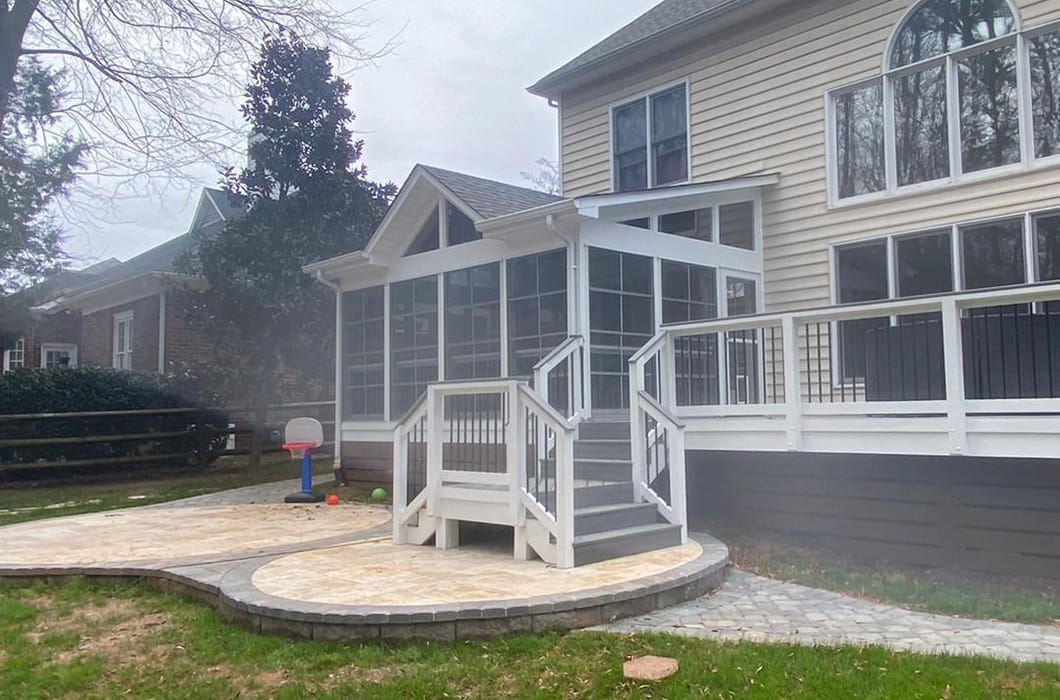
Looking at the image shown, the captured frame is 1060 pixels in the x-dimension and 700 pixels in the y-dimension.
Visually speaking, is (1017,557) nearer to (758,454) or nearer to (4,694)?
(758,454)

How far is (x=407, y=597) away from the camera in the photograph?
482cm

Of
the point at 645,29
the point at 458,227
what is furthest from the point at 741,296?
the point at 645,29

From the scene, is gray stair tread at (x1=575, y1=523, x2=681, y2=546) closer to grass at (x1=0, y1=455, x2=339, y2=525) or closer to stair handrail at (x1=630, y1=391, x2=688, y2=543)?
stair handrail at (x1=630, y1=391, x2=688, y2=543)

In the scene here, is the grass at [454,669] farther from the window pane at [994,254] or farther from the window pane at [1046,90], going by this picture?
the window pane at [1046,90]

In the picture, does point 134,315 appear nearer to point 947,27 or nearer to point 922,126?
point 922,126

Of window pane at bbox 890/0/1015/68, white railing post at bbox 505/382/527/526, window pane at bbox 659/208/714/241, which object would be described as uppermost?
window pane at bbox 890/0/1015/68

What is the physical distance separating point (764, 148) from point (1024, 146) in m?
2.98

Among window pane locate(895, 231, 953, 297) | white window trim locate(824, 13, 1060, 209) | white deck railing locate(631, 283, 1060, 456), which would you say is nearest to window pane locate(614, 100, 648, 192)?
white window trim locate(824, 13, 1060, 209)

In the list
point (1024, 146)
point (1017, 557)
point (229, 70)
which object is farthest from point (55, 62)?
point (1017, 557)

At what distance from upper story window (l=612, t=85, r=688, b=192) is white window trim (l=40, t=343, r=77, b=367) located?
16.8 metres

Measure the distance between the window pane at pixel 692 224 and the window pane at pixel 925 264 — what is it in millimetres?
2111

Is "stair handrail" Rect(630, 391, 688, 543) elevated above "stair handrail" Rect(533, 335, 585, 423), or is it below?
below

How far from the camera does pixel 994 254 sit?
27.5ft

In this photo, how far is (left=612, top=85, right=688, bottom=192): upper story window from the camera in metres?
11.2
